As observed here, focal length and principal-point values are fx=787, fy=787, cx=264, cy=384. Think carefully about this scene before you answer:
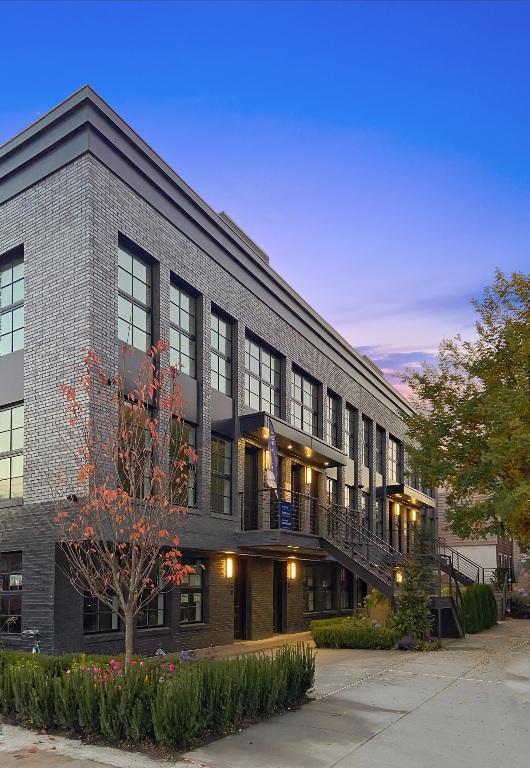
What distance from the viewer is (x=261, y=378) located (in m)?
24.9

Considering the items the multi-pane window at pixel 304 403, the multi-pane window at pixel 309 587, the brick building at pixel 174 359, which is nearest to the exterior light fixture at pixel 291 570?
the brick building at pixel 174 359

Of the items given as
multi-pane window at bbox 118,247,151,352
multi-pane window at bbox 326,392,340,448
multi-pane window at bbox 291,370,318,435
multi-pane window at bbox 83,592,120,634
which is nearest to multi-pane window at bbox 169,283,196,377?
multi-pane window at bbox 118,247,151,352

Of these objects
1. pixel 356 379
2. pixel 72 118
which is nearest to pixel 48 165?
pixel 72 118

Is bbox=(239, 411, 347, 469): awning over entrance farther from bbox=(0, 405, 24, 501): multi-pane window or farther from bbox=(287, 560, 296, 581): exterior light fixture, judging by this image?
bbox=(0, 405, 24, 501): multi-pane window

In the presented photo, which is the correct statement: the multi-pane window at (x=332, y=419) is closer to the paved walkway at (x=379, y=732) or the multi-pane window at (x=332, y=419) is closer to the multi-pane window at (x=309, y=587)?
the multi-pane window at (x=309, y=587)

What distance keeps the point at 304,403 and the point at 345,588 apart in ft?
28.3

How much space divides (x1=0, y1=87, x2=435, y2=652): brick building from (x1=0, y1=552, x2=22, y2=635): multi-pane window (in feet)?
0.16

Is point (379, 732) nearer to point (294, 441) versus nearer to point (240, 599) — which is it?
point (240, 599)

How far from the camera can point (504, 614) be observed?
3297cm

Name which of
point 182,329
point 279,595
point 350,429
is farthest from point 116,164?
point 350,429

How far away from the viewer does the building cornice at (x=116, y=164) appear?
17078 mm

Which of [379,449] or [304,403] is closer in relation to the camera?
[304,403]

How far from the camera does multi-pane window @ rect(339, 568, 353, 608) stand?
102 feet

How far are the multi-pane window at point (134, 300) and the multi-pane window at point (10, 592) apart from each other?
212 inches
